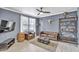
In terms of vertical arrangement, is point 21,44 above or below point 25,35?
below

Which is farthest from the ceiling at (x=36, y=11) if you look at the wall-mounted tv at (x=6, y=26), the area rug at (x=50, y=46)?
the area rug at (x=50, y=46)

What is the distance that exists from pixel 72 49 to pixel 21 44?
96 centimetres

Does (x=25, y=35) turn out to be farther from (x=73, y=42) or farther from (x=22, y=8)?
(x=73, y=42)

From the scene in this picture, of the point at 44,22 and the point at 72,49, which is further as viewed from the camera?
the point at 44,22

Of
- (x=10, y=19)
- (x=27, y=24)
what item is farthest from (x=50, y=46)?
(x=10, y=19)

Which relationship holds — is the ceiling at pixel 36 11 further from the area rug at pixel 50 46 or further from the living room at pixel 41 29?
the area rug at pixel 50 46

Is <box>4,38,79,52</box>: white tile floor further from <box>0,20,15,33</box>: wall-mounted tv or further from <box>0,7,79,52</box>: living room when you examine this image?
<box>0,20,15,33</box>: wall-mounted tv

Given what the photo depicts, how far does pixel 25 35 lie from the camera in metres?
1.83

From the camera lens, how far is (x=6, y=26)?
1744 mm

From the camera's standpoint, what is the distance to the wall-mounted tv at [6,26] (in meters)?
1.69

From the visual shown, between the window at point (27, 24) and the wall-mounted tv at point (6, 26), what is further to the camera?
the window at point (27, 24)

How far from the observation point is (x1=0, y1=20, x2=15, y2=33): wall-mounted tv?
169 centimetres

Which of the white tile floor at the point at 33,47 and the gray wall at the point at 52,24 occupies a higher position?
the gray wall at the point at 52,24
